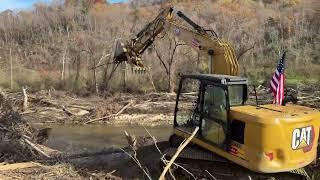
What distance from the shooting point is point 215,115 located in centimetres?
930

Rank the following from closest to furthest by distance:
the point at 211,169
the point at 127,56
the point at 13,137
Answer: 1. the point at 211,169
2. the point at 13,137
3. the point at 127,56

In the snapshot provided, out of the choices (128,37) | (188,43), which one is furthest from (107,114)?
(128,37)

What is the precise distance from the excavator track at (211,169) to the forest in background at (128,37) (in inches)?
378

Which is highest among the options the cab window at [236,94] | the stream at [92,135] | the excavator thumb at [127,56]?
the excavator thumb at [127,56]

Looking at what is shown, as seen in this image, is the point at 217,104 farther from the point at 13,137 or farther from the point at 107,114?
the point at 107,114

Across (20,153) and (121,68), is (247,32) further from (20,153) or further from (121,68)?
(20,153)

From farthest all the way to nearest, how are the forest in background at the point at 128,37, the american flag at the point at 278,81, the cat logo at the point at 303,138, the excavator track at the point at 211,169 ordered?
the forest in background at the point at 128,37 < the american flag at the point at 278,81 < the excavator track at the point at 211,169 < the cat logo at the point at 303,138

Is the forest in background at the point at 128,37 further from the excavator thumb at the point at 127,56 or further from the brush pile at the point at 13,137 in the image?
the brush pile at the point at 13,137

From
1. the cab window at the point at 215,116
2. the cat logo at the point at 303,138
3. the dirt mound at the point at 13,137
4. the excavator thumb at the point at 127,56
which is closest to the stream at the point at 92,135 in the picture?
the dirt mound at the point at 13,137

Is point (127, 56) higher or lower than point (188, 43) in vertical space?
lower

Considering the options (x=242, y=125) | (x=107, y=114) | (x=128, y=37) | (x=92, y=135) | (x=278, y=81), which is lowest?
(x=92, y=135)

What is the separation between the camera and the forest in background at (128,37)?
26203 mm

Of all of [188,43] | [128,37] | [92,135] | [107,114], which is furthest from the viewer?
[128,37]

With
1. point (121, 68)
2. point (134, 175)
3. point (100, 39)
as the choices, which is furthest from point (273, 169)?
point (100, 39)
